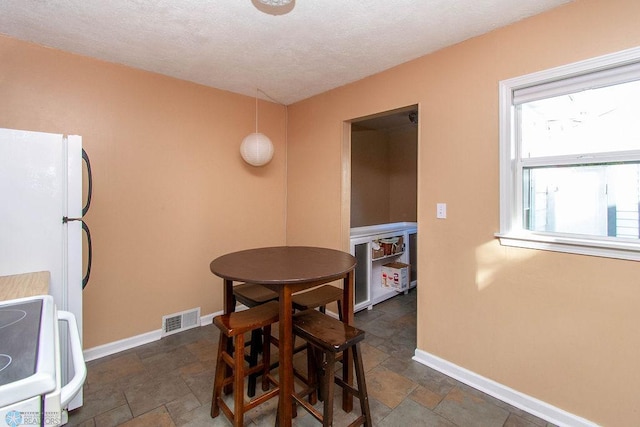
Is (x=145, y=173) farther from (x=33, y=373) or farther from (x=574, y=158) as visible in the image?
(x=574, y=158)

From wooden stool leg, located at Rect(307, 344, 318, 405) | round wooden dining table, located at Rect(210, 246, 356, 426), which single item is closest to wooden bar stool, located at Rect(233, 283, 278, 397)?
round wooden dining table, located at Rect(210, 246, 356, 426)

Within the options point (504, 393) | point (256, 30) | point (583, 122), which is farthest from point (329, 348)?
point (256, 30)

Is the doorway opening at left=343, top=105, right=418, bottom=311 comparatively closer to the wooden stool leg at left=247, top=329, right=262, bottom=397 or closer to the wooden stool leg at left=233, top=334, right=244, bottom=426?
the wooden stool leg at left=247, top=329, right=262, bottom=397

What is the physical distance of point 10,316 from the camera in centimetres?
100

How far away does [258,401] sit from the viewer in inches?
65.4

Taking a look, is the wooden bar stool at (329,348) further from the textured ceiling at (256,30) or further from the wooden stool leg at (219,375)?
the textured ceiling at (256,30)

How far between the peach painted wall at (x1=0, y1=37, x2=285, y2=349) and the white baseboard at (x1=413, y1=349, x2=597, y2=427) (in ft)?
7.00

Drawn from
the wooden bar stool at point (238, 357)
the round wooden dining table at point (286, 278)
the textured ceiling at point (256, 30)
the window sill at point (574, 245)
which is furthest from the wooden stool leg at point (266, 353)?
the textured ceiling at point (256, 30)

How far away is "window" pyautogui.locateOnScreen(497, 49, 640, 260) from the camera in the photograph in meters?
1.57

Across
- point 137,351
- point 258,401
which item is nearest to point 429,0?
point 258,401

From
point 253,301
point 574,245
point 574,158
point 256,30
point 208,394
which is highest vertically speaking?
point 256,30

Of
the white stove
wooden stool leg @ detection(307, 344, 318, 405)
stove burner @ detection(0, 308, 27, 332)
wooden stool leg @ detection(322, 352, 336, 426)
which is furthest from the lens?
wooden stool leg @ detection(307, 344, 318, 405)

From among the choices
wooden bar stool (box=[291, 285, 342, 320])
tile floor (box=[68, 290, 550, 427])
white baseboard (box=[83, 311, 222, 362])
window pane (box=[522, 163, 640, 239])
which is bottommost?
tile floor (box=[68, 290, 550, 427])

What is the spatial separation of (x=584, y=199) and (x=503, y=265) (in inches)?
22.7
